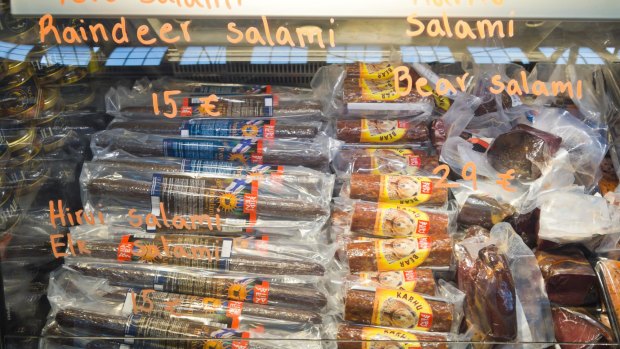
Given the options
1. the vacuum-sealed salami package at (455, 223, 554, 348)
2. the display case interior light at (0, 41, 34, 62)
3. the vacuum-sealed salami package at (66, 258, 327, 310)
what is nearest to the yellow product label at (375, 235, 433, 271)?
the vacuum-sealed salami package at (455, 223, 554, 348)

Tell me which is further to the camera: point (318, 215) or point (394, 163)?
point (394, 163)

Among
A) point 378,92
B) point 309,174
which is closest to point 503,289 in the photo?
point 309,174

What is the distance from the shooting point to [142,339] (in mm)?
1751

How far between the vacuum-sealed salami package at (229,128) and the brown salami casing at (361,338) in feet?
2.65

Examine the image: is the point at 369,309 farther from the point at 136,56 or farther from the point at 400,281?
the point at 136,56

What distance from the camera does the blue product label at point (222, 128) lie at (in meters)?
2.21

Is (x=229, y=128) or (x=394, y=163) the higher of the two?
(x=229, y=128)

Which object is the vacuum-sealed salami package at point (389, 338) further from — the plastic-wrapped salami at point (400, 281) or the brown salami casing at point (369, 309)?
the plastic-wrapped salami at point (400, 281)

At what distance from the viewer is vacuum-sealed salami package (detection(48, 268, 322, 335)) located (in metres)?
1.82

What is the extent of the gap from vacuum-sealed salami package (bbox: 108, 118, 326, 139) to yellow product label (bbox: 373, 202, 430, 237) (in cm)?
46

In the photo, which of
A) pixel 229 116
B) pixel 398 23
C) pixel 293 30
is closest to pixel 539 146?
pixel 398 23

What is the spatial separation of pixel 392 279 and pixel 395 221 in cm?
22

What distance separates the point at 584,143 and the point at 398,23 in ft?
2.96

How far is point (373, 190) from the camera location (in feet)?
6.76
